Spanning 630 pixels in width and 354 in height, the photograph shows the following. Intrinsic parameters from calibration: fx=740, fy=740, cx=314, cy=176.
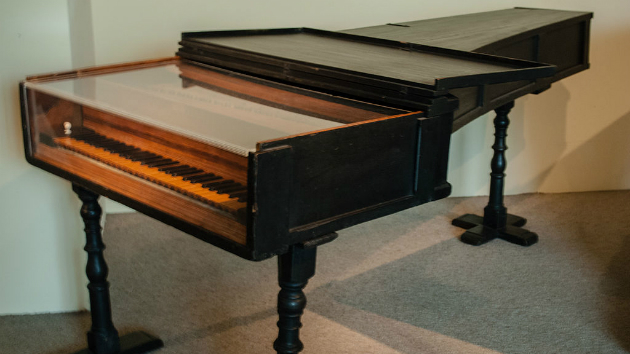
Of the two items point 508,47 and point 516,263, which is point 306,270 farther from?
point 516,263

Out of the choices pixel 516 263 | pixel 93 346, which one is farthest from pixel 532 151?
pixel 93 346

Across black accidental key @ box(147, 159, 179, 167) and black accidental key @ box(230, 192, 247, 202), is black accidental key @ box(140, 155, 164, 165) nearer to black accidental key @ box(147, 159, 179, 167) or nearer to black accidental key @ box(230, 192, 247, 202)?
black accidental key @ box(147, 159, 179, 167)

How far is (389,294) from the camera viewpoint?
10.0 ft

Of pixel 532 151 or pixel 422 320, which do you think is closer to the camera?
pixel 422 320

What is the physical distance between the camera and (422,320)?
9.32ft

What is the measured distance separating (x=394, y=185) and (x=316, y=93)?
14.9 inches

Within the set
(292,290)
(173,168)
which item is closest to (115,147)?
(173,168)

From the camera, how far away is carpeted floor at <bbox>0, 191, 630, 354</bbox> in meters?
2.68

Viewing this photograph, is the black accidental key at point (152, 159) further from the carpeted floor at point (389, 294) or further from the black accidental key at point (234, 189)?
the carpeted floor at point (389, 294)

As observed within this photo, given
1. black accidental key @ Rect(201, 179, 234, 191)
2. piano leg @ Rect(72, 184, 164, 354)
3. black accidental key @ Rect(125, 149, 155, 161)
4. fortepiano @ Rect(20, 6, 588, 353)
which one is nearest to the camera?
fortepiano @ Rect(20, 6, 588, 353)

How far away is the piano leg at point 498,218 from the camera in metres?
3.57

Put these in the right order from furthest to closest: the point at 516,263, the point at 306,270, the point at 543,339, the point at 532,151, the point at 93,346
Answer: the point at 532,151, the point at 516,263, the point at 543,339, the point at 93,346, the point at 306,270

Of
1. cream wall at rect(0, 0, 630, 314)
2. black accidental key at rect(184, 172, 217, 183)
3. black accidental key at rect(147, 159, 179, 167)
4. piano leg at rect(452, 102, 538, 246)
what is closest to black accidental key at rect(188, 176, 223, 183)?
black accidental key at rect(184, 172, 217, 183)

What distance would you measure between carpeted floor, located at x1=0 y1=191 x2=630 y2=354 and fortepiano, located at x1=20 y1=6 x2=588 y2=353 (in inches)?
21.7
